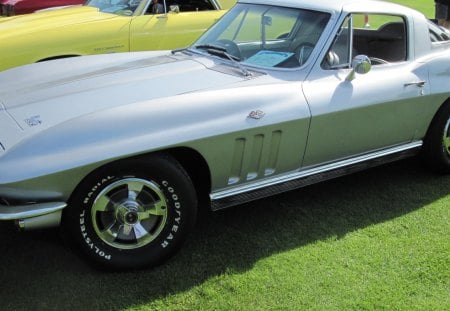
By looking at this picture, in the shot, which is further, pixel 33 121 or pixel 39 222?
pixel 33 121

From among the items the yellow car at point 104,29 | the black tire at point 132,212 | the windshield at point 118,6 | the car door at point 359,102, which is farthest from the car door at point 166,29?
the black tire at point 132,212

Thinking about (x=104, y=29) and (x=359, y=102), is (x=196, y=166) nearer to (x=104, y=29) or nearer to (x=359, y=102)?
(x=359, y=102)

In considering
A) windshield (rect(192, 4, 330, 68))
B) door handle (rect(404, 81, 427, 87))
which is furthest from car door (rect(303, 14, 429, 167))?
windshield (rect(192, 4, 330, 68))

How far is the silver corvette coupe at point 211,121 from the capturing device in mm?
2738

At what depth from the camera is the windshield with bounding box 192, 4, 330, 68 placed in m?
3.72

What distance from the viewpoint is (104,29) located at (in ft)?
19.0

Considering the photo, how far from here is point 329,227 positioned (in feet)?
11.9

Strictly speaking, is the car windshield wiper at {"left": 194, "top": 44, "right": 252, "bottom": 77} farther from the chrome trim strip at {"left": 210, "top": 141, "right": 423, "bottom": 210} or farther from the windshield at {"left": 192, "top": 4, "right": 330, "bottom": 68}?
the chrome trim strip at {"left": 210, "top": 141, "right": 423, "bottom": 210}

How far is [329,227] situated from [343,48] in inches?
50.0

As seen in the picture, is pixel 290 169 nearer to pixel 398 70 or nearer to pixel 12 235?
pixel 398 70

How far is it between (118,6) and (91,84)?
327 cm

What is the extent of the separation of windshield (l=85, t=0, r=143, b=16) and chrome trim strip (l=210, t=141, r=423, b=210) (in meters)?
3.47

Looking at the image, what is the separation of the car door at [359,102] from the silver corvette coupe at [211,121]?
1 centimetres

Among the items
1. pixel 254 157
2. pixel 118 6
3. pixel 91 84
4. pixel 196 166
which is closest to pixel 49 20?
pixel 118 6
